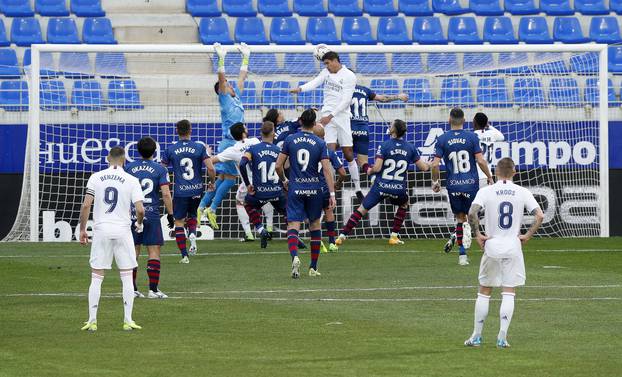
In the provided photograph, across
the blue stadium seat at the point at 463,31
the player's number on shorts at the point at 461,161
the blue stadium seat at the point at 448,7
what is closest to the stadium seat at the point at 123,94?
the player's number on shorts at the point at 461,161

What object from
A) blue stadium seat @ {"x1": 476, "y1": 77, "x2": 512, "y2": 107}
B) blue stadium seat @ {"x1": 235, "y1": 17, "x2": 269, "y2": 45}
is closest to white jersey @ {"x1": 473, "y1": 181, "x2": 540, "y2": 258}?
blue stadium seat @ {"x1": 476, "y1": 77, "x2": 512, "y2": 107}

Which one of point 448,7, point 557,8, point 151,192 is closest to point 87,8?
point 448,7

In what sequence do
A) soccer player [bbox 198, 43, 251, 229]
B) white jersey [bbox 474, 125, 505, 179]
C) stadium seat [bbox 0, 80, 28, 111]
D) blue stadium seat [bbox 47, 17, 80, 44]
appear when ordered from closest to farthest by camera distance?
white jersey [bbox 474, 125, 505, 179], soccer player [bbox 198, 43, 251, 229], stadium seat [bbox 0, 80, 28, 111], blue stadium seat [bbox 47, 17, 80, 44]

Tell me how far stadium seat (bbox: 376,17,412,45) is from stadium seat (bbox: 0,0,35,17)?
7.63m

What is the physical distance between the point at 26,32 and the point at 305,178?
44.8 ft

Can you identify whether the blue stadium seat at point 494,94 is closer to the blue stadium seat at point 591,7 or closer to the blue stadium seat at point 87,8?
the blue stadium seat at point 591,7

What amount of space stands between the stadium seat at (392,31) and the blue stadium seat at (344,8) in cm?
77

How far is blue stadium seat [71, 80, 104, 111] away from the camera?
76.9ft

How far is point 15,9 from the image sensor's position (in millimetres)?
28578

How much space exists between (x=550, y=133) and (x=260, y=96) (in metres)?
5.39

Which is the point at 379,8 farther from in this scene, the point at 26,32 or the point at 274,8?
the point at 26,32

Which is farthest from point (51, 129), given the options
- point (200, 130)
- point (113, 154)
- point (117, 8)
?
point (113, 154)

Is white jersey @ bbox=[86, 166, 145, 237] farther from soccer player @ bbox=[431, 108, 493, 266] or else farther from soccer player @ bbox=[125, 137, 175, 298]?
soccer player @ bbox=[431, 108, 493, 266]

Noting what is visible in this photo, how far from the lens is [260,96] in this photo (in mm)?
24438
